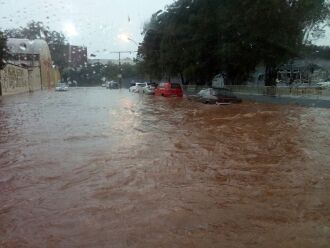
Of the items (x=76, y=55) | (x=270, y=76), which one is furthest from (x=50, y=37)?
(x=270, y=76)

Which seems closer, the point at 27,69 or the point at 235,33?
the point at 235,33

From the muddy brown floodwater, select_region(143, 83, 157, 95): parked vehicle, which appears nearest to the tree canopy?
select_region(143, 83, 157, 95): parked vehicle

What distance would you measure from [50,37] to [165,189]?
97141 mm

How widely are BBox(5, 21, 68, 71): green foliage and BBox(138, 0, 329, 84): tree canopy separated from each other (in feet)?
197

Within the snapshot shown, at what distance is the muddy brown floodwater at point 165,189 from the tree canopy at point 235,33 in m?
15.8

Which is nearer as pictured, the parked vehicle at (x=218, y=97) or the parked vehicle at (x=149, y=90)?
the parked vehicle at (x=218, y=97)

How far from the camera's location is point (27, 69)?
2707 inches

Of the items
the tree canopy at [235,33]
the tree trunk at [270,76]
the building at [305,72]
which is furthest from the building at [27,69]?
the tree trunk at [270,76]

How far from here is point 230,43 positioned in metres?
32.7

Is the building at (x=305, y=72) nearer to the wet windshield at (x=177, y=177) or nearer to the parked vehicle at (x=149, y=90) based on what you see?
the parked vehicle at (x=149, y=90)

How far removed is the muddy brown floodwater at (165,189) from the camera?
5730 millimetres

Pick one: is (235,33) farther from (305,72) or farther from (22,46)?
(22,46)

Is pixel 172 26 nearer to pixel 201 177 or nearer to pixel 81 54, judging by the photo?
pixel 201 177

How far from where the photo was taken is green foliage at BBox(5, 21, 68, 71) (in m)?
94.9
